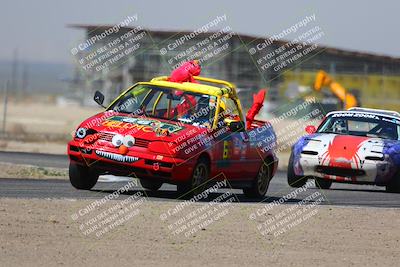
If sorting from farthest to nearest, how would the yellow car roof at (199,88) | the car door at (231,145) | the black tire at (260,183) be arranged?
the black tire at (260,183) < the yellow car roof at (199,88) < the car door at (231,145)

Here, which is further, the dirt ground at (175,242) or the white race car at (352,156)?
the white race car at (352,156)

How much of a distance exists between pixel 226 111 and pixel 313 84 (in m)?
36.5

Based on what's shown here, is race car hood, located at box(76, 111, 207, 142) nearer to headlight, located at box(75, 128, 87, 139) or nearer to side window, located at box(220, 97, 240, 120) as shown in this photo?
headlight, located at box(75, 128, 87, 139)

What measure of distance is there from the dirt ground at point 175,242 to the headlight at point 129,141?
43.8 inches

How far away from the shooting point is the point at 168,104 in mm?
15516

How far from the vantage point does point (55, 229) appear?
10688 mm

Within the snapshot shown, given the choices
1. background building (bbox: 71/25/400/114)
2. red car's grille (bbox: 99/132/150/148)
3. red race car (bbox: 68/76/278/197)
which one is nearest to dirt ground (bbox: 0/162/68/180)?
red race car (bbox: 68/76/278/197)

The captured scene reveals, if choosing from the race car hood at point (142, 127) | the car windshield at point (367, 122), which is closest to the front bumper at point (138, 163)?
the race car hood at point (142, 127)

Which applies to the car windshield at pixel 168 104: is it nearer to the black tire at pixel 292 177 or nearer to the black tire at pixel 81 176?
the black tire at pixel 81 176

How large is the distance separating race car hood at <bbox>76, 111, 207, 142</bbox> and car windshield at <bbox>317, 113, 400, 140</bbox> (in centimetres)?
491

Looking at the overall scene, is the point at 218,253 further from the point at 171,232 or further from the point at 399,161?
the point at 399,161

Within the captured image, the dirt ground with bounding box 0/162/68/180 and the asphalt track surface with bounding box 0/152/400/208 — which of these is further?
the dirt ground with bounding box 0/162/68/180

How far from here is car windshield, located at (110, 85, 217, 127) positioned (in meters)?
15.2

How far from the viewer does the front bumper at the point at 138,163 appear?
14.1m
